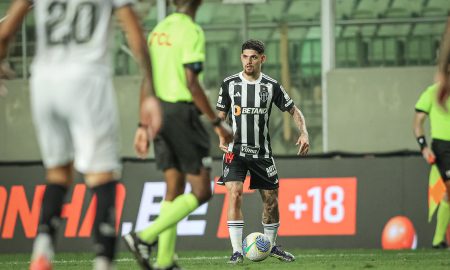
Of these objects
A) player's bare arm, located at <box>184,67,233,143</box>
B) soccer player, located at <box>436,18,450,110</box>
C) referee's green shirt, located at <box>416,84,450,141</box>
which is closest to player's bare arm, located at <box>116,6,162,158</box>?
player's bare arm, located at <box>184,67,233,143</box>

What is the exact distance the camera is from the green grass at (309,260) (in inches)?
432

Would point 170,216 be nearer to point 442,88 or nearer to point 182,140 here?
point 182,140

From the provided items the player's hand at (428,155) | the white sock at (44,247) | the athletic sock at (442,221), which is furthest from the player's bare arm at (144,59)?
the athletic sock at (442,221)

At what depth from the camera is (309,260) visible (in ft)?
39.8

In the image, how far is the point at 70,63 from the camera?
21.4 ft

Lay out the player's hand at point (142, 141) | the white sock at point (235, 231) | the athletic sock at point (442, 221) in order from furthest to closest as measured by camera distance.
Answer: the athletic sock at point (442, 221) < the white sock at point (235, 231) < the player's hand at point (142, 141)

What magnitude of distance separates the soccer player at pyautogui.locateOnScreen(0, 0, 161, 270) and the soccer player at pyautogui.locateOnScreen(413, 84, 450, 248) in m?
7.65

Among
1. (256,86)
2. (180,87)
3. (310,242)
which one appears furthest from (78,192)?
(180,87)

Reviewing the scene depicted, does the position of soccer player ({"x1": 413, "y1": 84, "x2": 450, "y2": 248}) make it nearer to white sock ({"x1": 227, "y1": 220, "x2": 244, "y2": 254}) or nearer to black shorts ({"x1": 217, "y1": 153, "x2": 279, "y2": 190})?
black shorts ({"x1": 217, "y1": 153, "x2": 279, "y2": 190})

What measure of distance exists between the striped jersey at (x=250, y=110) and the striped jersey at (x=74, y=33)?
18.3 feet

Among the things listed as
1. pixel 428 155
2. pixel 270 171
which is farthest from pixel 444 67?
pixel 428 155

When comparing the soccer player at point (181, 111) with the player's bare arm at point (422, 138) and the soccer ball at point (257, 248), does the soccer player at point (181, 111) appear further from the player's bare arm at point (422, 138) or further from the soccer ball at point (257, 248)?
the player's bare arm at point (422, 138)

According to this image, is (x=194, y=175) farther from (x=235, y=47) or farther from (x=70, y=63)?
(x=235, y=47)

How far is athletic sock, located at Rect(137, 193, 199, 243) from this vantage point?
8.05 m
